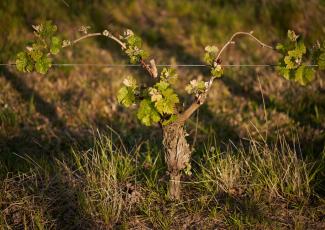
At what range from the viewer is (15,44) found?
609 cm

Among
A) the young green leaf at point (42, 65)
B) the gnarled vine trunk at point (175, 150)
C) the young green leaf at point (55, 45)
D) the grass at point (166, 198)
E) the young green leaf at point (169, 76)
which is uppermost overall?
the young green leaf at point (55, 45)

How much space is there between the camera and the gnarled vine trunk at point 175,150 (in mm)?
3238

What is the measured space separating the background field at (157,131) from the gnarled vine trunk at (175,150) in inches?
6.9

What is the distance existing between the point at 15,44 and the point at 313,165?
404 cm

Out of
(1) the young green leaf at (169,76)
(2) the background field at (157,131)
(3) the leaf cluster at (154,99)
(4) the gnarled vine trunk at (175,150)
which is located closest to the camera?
(3) the leaf cluster at (154,99)

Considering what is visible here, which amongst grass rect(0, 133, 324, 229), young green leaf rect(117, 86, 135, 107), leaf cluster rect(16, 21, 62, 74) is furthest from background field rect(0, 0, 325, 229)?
leaf cluster rect(16, 21, 62, 74)

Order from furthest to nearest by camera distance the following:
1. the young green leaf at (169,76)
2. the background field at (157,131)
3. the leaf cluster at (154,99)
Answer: the background field at (157,131)
the young green leaf at (169,76)
the leaf cluster at (154,99)

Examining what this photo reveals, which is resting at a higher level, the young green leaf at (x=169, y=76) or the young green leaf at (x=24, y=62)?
the young green leaf at (x=24, y=62)

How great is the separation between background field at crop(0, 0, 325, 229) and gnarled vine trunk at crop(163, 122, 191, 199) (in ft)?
0.58

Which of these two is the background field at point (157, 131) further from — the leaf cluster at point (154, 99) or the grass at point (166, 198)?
the leaf cluster at point (154, 99)

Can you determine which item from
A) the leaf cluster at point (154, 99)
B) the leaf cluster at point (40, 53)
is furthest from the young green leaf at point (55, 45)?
the leaf cluster at point (154, 99)

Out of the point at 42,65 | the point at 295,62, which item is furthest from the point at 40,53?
the point at 295,62

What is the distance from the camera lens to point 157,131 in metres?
4.77

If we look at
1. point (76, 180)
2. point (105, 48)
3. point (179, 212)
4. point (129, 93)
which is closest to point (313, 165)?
point (179, 212)
